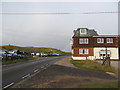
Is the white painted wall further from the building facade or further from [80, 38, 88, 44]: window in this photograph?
[80, 38, 88, 44]: window

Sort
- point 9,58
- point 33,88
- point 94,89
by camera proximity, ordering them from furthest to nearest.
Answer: point 9,58 < point 33,88 < point 94,89

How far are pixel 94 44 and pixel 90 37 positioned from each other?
1913 millimetres

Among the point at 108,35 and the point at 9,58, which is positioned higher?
the point at 108,35

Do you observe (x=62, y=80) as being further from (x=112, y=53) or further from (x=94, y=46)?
(x=112, y=53)

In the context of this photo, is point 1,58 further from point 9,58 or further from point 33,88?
point 33,88

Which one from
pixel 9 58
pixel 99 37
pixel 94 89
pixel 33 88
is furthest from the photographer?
pixel 99 37

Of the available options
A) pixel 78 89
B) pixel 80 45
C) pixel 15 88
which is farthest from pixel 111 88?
pixel 80 45

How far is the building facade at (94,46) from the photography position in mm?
45250

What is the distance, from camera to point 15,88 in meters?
8.97

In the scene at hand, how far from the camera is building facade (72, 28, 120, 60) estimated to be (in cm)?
4525

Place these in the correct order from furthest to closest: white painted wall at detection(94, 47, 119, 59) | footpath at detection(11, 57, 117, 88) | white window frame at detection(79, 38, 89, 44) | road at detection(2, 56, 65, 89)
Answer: white window frame at detection(79, 38, 89, 44) → white painted wall at detection(94, 47, 119, 59) → road at detection(2, 56, 65, 89) → footpath at detection(11, 57, 117, 88)

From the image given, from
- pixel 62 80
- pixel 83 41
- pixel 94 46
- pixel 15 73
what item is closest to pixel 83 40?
pixel 83 41

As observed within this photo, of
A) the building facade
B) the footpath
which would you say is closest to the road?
the footpath

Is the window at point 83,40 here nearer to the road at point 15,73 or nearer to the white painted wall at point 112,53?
the white painted wall at point 112,53
